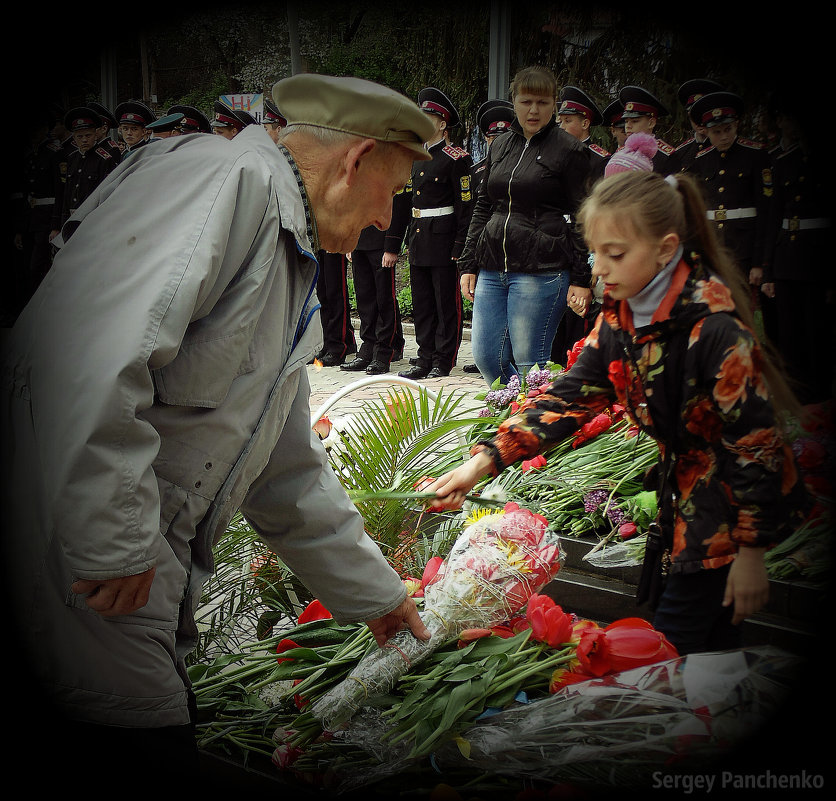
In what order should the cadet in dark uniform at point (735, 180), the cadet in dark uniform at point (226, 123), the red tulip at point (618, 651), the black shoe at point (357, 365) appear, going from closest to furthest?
the red tulip at point (618, 651) < the cadet in dark uniform at point (735, 180) < the cadet in dark uniform at point (226, 123) < the black shoe at point (357, 365)

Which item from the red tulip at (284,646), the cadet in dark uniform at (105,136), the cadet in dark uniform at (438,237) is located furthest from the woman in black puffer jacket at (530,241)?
the cadet in dark uniform at (105,136)

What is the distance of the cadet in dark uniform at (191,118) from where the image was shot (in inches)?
307

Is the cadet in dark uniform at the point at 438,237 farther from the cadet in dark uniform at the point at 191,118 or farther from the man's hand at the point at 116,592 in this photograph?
the man's hand at the point at 116,592

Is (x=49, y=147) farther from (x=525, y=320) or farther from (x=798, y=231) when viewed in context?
(x=798, y=231)

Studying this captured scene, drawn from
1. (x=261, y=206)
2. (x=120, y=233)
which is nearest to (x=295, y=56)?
(x=261, y=206)

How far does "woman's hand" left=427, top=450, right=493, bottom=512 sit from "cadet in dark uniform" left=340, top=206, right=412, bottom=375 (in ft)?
20.4

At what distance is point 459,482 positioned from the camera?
1880mm

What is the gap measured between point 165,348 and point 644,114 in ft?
18.4

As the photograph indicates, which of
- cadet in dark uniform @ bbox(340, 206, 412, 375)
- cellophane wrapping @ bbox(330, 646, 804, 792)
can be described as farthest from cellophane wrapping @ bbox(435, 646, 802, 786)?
cadet in dark uniform @ bbox(340, 206, 412, 375)

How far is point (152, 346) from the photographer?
3.78 ft

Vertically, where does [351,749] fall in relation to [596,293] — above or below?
below

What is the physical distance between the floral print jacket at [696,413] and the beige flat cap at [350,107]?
2.47ft

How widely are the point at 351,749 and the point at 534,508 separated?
1.44 m

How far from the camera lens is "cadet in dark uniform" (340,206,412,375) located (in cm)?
823
